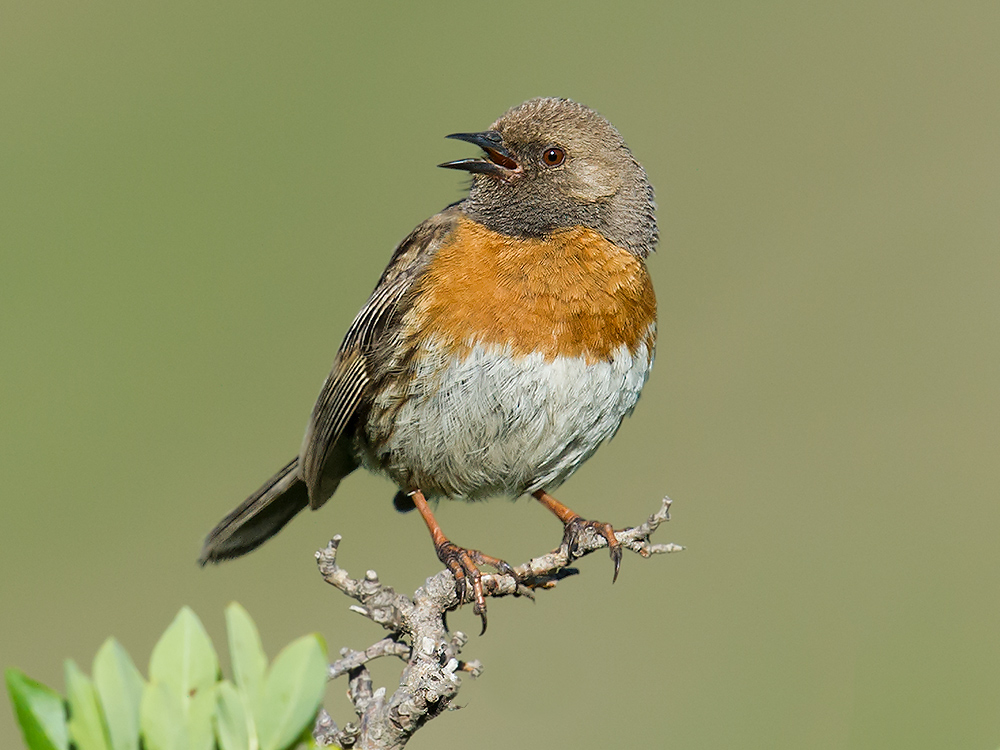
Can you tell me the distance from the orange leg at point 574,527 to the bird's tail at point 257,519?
1.07 m

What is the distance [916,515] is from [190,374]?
5.78m

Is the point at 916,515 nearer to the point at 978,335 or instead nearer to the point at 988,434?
the point at 988,434

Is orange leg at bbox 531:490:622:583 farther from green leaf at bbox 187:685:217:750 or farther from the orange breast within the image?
green leaf at bbox 187:685:217:750

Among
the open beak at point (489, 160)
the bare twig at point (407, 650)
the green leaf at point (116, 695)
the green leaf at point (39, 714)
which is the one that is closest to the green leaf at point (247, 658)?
the green leaf at point (116, 695)

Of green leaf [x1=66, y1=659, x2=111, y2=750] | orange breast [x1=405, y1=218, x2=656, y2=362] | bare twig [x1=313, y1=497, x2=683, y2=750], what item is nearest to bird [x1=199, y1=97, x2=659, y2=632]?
orange breast [x1=405, y1=218, x2=656, y2=362]

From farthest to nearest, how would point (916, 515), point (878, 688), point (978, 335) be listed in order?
point (978, 335) < point (916, 515) < point (878, 688)

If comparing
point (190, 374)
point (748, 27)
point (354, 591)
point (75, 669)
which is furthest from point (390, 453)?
point (748, 27)

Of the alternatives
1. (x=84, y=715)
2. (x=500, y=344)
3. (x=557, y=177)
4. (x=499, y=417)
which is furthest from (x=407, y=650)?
(x=557, y=177)

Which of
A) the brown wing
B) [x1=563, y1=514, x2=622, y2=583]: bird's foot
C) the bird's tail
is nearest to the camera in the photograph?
[x1=563, y1=514, x2=622, y2=583]: bird's foot

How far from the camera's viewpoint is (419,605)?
10.1 ft

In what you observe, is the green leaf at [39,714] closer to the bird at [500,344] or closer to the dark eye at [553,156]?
the bird at [500,344]

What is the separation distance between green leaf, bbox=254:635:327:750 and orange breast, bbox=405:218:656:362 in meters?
2.45

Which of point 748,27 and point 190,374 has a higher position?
point 748,27

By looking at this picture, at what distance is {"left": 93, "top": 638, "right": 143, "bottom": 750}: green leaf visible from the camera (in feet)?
5.01
